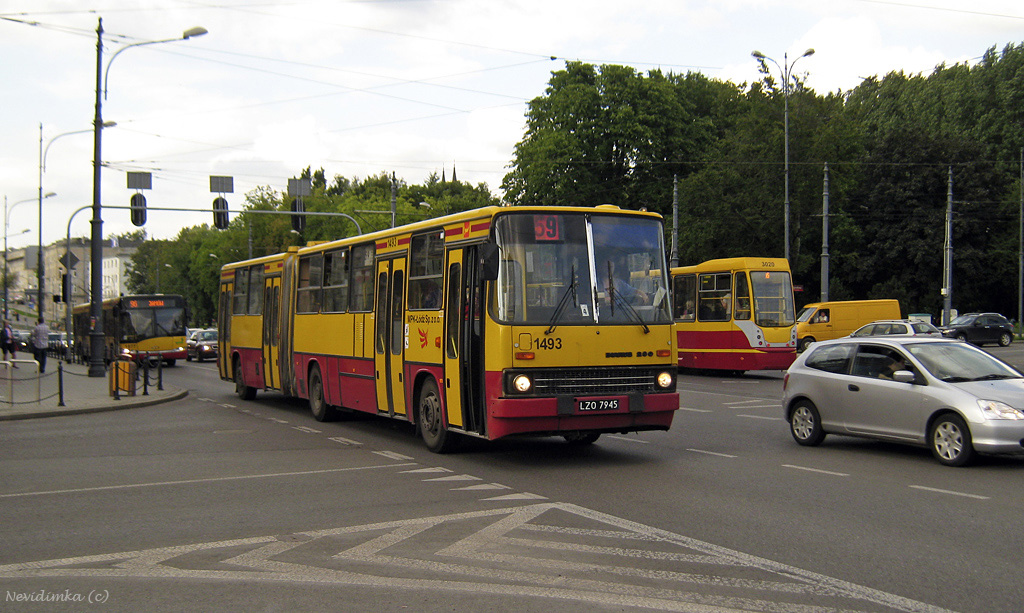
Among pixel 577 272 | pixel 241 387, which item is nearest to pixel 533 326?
pixel 577 272

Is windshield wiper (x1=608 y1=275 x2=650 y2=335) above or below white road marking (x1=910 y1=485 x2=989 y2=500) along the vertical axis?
above

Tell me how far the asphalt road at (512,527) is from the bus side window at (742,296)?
14301 mm

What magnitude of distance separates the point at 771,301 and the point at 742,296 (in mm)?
825

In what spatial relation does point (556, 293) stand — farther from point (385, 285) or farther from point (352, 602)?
point (352, 602)


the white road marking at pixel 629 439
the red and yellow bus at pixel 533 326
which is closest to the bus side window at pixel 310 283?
the red and yellow bus at pixel 533 326

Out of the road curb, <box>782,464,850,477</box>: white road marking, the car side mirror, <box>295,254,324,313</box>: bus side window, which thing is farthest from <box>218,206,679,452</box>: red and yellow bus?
the road curb

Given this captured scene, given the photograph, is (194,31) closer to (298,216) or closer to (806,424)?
(298,216)

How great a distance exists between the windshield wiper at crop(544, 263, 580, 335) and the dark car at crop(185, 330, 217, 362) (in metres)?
41.4

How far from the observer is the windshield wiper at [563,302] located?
11562 millimetres

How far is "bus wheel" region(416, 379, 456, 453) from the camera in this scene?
509 inches

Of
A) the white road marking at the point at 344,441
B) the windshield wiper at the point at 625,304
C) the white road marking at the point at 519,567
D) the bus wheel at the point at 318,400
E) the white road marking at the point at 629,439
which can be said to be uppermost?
the windshield wiper at the point at 625,304

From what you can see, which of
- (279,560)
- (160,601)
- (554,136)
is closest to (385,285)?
(279,560)

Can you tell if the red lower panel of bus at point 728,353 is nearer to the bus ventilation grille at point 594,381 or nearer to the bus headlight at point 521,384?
the bus ventilation grille at point 594,381

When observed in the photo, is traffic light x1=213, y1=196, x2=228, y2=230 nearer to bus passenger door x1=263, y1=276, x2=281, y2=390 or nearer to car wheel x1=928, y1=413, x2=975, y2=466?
bus passenger door x1=263, y1=276, x2=281, y2=390
